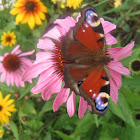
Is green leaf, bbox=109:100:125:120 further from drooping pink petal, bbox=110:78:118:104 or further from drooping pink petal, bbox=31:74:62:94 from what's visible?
drooping pink petal, bbox=31:74:62:94

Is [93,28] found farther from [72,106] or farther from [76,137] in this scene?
[76,137]

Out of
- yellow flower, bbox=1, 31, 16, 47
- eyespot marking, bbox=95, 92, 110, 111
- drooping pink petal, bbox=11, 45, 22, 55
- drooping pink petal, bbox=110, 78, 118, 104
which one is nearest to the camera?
eyespot marking, bbox=95, 92, 110, 111

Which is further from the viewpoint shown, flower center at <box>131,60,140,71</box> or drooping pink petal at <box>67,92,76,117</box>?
flower center at <box>131,60,140,71</box>

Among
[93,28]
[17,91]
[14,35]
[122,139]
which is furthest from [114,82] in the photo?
[14,35]

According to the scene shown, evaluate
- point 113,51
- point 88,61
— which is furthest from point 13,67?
point 113,51

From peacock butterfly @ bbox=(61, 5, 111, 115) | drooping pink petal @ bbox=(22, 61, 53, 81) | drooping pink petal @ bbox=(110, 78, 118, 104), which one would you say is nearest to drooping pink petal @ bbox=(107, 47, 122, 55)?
peacock butterfly @ bbox=(61, 5, 111, 115)

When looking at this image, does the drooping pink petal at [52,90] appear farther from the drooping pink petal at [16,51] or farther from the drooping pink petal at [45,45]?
the drooping pink petal at [16,51]

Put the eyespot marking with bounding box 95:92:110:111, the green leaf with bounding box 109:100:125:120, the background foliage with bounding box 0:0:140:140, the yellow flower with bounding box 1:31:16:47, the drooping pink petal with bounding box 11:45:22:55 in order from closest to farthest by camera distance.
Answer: the eyespot marking with bounding box 95:92:110:111 < the green leaf with bounding box 109:100:125:120 < the background foliage with bounding box 0:0:140:140 < the drooping pink petal with bounding box 11:45:22:55 < the yellow flower with bounding box 1:31:16:47
